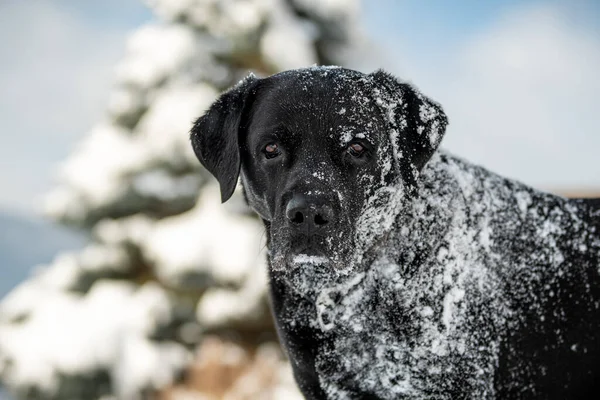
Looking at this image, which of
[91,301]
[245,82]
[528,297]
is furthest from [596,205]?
[91,301]

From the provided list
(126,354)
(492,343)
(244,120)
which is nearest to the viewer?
(492,343)

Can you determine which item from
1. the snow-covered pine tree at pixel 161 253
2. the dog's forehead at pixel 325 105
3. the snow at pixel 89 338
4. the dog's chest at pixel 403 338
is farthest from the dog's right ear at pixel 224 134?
the snow at pixel 89 338

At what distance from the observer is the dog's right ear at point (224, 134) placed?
2898 millimetres

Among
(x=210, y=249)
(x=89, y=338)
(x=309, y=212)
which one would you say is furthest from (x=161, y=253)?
(x=309, y=212)

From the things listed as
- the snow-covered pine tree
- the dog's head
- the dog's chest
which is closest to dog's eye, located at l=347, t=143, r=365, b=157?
the dog's head

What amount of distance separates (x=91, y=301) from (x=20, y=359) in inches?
48.9

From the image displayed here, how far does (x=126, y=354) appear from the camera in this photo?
29.8 feet

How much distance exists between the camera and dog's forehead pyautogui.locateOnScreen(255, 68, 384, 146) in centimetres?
262

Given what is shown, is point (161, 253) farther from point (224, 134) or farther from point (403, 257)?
point (403, 257)

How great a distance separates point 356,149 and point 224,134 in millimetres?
674

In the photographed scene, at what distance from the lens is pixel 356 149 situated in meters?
2.61

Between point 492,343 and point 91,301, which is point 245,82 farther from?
point 91,301

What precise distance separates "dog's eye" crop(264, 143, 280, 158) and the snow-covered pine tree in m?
5.96

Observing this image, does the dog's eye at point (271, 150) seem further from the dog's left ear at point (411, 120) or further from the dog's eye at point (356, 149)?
the dog's left ear at point (411, 120)
